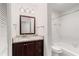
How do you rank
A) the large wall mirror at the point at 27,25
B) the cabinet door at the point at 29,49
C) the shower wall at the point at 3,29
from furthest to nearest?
1. the large wall mirror at the point at 27,25
2. the cabinet door at the point at 29,49
3. the shower wall at the point at 3,29

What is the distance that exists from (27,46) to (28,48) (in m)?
0.06

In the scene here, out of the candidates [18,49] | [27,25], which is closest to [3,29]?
[18,49]

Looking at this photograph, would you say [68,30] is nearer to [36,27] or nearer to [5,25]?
[36,27]

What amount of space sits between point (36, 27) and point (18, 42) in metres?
0.68

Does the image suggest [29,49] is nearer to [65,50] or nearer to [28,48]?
[28,48]

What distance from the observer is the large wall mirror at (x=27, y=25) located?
1988 millimetres

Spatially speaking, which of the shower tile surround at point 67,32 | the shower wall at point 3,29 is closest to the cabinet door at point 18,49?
the shower wall at point 3,29

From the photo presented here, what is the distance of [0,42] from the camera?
1.05 m

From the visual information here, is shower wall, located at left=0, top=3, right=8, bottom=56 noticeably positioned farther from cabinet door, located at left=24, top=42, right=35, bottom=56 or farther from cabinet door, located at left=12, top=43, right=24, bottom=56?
cabinet door, located at left=24, top=42, right=35, bottom=56

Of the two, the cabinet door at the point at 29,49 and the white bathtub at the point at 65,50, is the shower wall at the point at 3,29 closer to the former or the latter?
the cabinet door at the point at 29,49

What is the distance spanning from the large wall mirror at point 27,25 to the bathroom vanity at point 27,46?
25 centimetres

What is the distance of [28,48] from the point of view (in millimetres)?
1846

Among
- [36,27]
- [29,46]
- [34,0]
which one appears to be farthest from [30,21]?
[34,0]

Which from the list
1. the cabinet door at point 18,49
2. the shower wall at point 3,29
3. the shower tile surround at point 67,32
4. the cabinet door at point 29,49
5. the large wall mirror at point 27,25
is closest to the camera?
the shower wall at point 3,29
